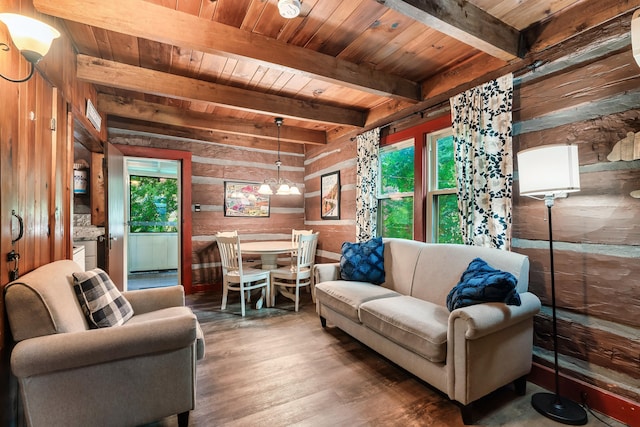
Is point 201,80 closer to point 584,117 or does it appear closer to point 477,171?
point 477,171

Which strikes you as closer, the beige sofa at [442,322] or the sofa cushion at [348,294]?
the beige sofa at [442,322]

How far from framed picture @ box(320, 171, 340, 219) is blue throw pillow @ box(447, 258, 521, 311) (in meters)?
2.59

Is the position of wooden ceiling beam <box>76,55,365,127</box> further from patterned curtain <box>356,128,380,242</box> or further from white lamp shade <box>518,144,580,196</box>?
white lamp shade <box>518,144,580,196</box>

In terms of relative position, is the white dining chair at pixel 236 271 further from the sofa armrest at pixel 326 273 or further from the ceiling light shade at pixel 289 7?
the ceiling light shade at pixel 289 7

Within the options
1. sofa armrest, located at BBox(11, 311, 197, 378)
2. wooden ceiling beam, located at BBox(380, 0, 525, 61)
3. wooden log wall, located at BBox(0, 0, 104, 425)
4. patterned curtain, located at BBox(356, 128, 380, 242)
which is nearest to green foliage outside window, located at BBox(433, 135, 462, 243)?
patterned curtain, located at BBox(356, 128, 380, 242)

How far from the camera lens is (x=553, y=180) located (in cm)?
167

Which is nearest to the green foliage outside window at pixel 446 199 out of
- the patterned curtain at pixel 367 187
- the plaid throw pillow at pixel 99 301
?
the patterned curtain at pixel 367 187

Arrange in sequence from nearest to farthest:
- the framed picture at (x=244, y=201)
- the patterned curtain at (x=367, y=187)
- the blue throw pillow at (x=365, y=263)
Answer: the blue throw pillow at (x=365, y=263), the patterned curtain at (x=367, y=187), the framed picture at (x=244, y=201)

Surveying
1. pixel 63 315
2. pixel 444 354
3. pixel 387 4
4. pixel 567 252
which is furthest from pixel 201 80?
pixel 567 252

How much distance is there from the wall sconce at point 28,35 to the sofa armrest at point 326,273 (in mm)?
2593

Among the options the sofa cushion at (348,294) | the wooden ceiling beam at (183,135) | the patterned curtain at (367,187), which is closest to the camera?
the sofa cushion at (348,294)

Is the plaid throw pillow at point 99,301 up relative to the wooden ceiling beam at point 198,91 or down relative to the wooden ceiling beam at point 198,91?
down

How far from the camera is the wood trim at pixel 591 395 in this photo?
1.64 metres

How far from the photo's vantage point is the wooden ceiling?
1.84 metres
